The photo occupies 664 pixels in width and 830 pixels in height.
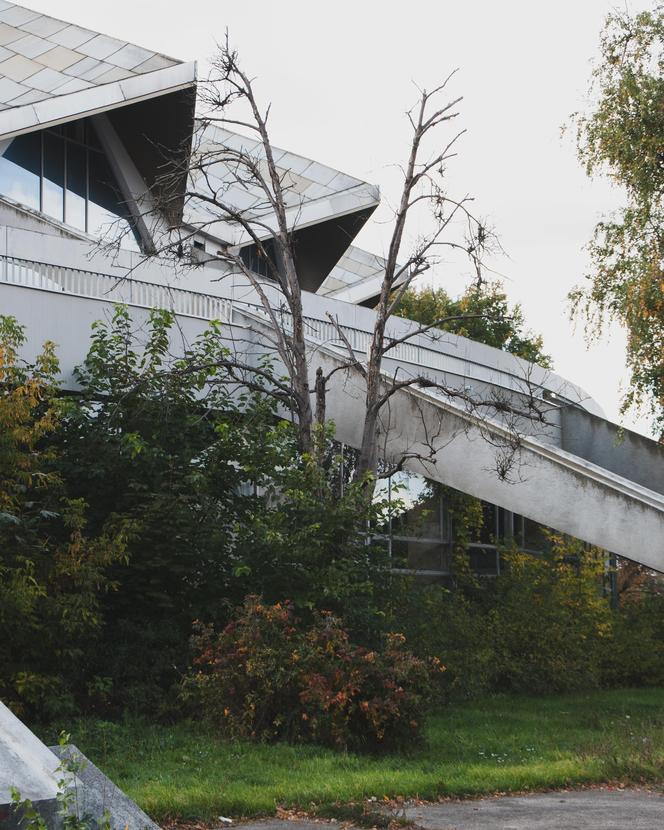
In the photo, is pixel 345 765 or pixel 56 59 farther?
pixel 56 59

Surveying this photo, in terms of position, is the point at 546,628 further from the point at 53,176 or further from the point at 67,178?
the point at 67,178

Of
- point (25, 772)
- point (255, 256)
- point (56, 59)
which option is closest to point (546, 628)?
point (25, 772)

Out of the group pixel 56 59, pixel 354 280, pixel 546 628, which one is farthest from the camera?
pixel 354 280

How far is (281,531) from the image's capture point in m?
13.6

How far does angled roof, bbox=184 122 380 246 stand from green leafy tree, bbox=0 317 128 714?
18867mm

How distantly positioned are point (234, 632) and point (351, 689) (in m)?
1.71

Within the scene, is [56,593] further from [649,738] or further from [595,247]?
[595,247]

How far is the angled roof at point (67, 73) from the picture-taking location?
25250mm

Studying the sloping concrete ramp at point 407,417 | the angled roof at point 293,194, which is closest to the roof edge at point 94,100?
the angled roof at point 293,194

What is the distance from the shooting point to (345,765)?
988 cm

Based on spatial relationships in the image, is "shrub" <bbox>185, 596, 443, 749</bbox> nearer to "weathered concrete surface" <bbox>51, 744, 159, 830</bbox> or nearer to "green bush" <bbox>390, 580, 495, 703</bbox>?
"green bush" <bbox>390, 580, 495, 703</bbox>

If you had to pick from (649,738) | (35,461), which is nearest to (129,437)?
(35,461)

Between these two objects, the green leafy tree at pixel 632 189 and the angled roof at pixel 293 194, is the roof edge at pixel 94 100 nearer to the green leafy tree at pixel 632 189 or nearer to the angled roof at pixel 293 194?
the angled roof at pixel 293 194

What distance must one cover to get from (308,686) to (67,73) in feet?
67.1
